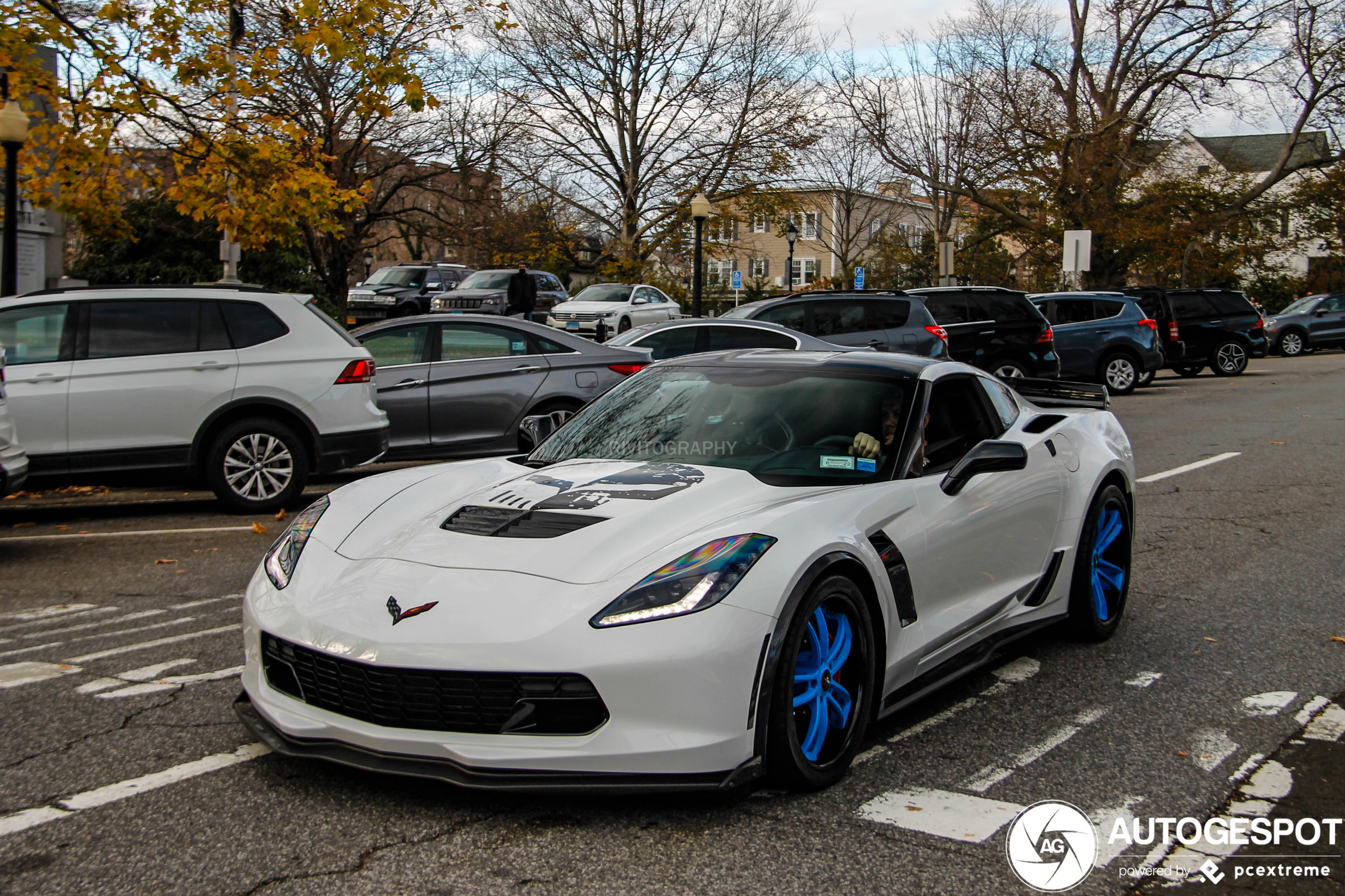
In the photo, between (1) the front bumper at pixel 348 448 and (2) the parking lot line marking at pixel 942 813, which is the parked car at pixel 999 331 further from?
(2) the parking lot line marking at pixel 942 813

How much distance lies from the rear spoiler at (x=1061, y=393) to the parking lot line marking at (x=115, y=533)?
17.9 feet

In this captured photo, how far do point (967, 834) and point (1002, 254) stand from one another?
198 feet

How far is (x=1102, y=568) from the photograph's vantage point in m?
5.48

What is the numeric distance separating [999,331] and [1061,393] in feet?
42.2

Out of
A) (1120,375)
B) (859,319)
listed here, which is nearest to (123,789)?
(859,319)

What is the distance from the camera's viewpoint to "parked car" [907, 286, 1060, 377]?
18.7 metres

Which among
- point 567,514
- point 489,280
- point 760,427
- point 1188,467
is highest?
point 489,280

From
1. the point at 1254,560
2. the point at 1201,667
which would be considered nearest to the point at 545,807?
the point at 1201,667

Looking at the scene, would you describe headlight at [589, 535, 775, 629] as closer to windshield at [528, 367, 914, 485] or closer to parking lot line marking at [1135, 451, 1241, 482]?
windshield at [528, 367, 914, 485]

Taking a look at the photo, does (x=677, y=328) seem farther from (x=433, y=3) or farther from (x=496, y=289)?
(x=496, y=289)

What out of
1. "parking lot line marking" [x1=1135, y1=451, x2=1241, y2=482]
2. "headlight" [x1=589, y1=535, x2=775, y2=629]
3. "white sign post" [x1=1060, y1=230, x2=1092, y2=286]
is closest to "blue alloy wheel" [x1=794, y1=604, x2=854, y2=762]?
"headlight" [x1=589, y1=535, x2=775, y2=629]

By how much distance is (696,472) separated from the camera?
415 cm

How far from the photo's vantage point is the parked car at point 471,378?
1085cm

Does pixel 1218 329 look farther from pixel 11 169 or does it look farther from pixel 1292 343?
pixel 11 169
